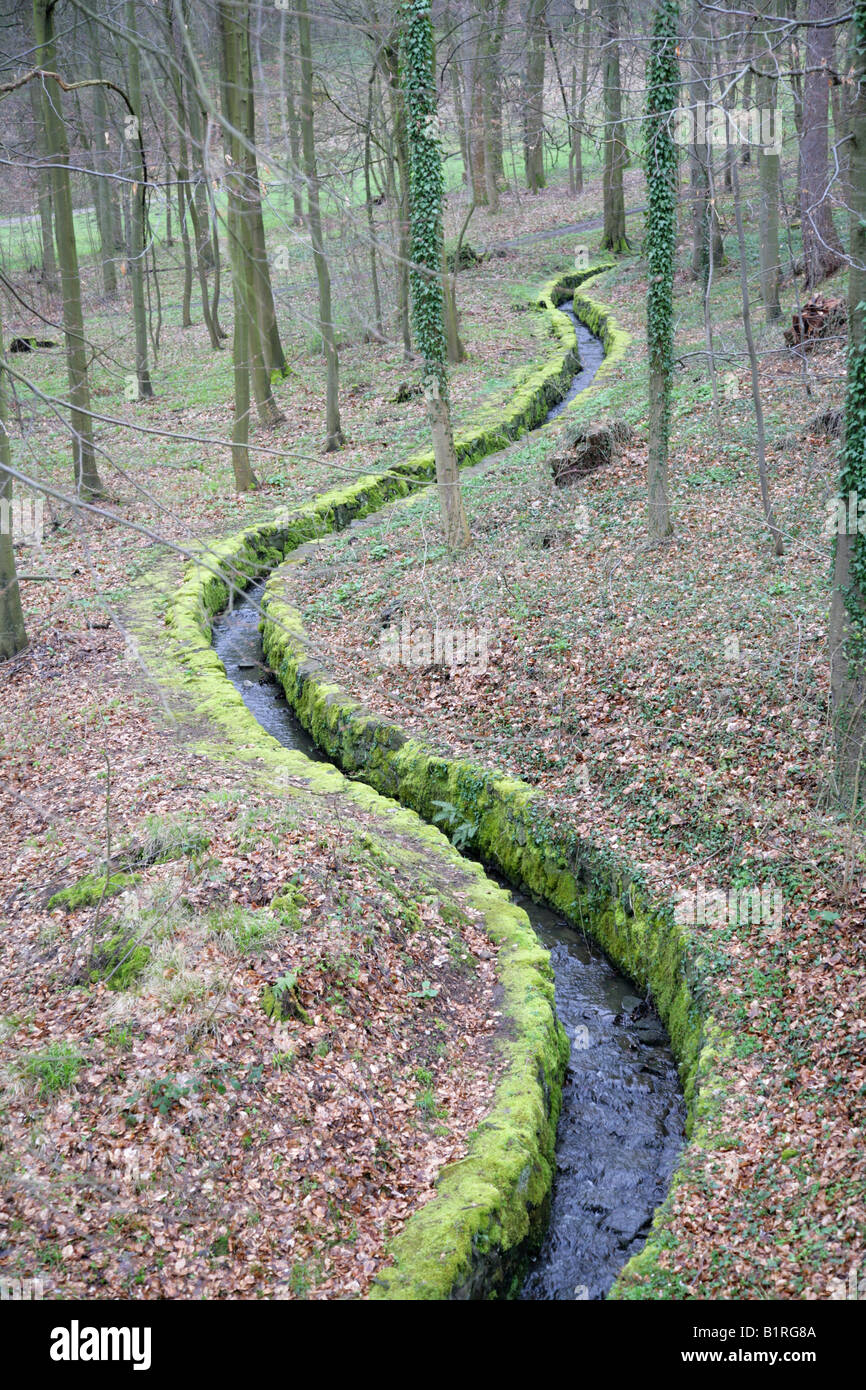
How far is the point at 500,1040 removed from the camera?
643cm

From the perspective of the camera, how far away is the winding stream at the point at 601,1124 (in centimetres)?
548

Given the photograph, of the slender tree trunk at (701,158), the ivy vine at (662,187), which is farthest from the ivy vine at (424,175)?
the slender tree trunk at (701,158)

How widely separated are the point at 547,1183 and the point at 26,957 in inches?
144

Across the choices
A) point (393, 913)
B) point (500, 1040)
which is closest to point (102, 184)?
point (393, 913)

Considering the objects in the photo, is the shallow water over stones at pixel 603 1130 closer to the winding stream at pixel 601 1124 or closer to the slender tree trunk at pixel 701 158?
the winding stream at pixel 601 1124

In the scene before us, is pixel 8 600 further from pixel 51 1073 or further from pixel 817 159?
pixel 817 159

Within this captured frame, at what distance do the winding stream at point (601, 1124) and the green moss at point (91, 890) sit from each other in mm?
2497

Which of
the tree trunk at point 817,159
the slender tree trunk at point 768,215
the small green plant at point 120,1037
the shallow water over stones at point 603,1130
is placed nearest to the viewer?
the small green plant at point 120,1037

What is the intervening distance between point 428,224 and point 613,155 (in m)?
20.6

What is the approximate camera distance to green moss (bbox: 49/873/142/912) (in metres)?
6.46

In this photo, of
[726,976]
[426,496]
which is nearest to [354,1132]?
[726,976]

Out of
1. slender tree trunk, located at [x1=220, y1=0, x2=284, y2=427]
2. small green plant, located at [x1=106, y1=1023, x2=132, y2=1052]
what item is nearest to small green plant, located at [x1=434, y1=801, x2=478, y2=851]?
small green plant, located at [x1=106, y1=1023, x2=132, y2=1052]

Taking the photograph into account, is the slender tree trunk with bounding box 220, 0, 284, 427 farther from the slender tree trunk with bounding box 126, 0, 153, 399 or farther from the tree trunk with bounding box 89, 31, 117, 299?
the tree trunk with bounding box 89, 31, 117, 299
